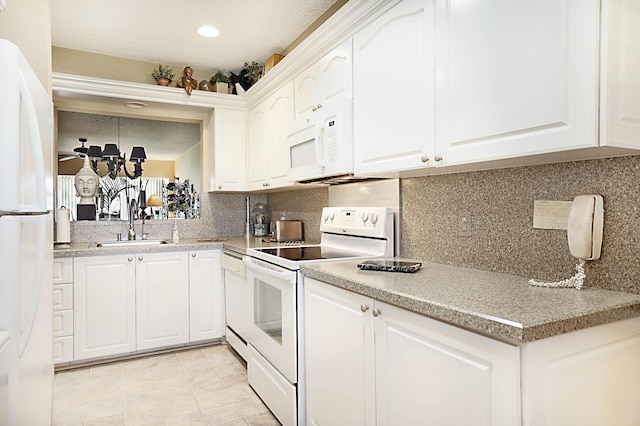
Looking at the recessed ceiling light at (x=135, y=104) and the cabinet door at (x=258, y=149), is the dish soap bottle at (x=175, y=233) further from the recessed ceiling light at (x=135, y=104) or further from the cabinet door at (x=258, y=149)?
the recessed ceiling light at (x=135, y=104)

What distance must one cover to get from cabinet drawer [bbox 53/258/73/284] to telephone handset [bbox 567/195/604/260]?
305 cm

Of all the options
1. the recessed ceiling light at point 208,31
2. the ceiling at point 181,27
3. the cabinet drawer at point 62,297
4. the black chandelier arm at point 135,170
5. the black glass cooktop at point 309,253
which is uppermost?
the ceiling at point 181,27

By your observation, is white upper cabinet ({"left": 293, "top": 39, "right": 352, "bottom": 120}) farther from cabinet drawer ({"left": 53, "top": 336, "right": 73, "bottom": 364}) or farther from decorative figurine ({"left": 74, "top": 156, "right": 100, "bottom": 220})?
cabinet drawer ({"left": 53, "top": 336, "right": 73, "bottom": 364})

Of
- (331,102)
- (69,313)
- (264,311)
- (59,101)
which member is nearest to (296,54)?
(331,102)

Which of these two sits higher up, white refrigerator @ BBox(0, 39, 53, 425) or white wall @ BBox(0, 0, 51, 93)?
white wall @ BBox(0, 0, 51, 93)

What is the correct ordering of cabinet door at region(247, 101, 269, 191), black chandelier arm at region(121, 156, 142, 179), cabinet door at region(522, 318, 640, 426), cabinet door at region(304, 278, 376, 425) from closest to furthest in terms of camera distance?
cabinet door at region(522, 318, 640, 426) → cabinet door at region(304, 278, 376, 425) → cabinet door at region(247, 101, 269, 191) → black chandelier arm at region(121, 156, 142, 179)

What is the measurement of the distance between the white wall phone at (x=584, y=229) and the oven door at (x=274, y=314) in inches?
46.7

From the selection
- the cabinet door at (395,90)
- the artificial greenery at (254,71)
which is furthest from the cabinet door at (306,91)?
the artificial greenery at (254,71)

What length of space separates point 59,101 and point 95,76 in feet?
1.15

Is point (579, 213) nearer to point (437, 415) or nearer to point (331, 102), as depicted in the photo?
point (437, 415)

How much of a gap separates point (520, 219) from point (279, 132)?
1905 mm

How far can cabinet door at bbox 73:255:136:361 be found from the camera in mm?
2932

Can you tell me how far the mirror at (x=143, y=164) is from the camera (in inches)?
135

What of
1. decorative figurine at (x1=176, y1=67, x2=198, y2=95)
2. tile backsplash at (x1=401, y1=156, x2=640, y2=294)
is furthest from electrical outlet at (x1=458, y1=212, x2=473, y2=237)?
decorative figurine at (x1=176, y1=67, x2=198, y2=95)
